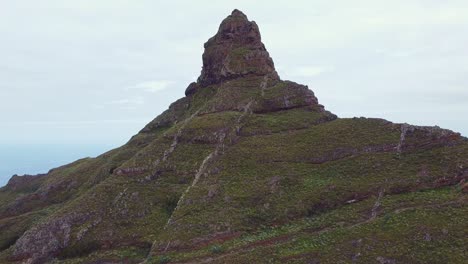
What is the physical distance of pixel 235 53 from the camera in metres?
105

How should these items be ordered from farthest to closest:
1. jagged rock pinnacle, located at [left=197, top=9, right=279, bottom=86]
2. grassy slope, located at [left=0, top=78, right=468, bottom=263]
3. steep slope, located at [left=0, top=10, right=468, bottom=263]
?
jagged rock pinnacle, located at [left=197, top=9, right=279, bottom=86]
steep slope, located at [left=0, top=10, right=468, bottom=263]
grassy slope, located at [left=0, top=78, right=468, bottom=263]

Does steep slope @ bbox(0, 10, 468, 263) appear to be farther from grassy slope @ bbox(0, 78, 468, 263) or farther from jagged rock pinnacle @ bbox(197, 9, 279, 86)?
jagged rock pinnacle @ bbox(197, 9, 279, 86)

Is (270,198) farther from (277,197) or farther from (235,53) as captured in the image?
(235,53)

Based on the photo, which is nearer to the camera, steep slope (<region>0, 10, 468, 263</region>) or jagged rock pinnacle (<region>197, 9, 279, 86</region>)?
steep slope (<region>0, 10, 468, 263</region>)

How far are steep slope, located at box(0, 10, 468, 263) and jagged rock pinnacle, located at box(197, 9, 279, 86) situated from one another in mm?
13831

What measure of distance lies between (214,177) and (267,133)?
1659 cm

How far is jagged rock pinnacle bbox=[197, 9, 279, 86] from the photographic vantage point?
10181 cm

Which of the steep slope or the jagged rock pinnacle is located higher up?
the jagged rock pinnacle

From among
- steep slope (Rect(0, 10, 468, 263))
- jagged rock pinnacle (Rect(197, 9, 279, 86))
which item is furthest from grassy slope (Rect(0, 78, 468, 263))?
jagged rock pinnacle (Rect(197, 9, 279, 86))

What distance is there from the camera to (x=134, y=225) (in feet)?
206

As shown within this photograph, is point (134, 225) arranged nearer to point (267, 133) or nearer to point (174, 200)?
point (174, 200)

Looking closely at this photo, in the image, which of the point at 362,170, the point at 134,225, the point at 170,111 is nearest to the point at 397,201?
the point at 362,170

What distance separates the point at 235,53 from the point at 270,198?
53518 mm

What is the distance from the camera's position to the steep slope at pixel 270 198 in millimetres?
48812
